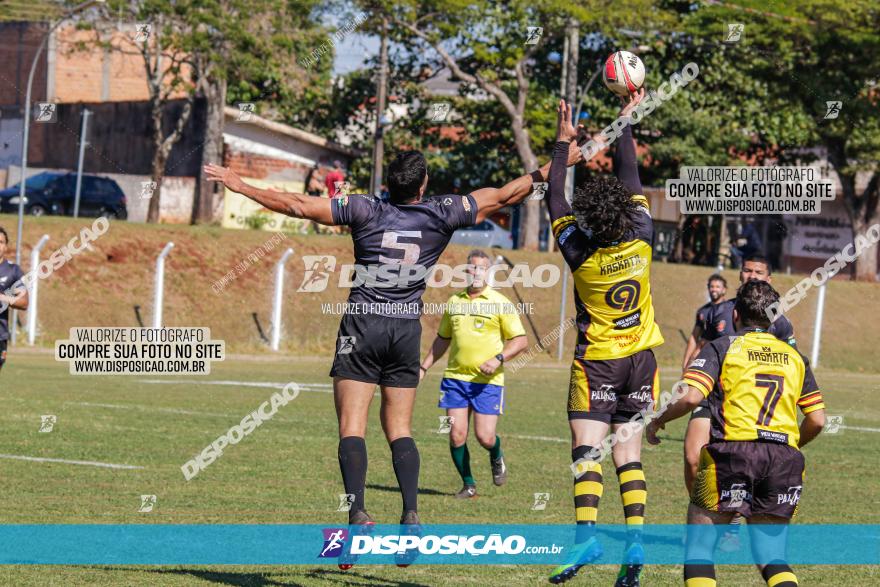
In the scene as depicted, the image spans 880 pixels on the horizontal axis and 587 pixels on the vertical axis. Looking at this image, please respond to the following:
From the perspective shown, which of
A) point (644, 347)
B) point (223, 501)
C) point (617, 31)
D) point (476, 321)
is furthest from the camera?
point (617, 31)

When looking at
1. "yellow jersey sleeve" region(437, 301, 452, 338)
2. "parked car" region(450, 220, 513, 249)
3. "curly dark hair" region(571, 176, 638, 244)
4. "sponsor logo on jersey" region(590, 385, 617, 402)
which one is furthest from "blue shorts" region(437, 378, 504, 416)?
"parked car" region(450, 220, 513, 249)

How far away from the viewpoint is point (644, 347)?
7746mm

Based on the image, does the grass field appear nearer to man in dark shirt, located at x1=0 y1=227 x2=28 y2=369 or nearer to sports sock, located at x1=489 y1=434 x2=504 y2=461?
sports sock, located at x1=489 y1=434 x2=504 y2=461

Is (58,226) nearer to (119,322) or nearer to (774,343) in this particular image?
(119,322)

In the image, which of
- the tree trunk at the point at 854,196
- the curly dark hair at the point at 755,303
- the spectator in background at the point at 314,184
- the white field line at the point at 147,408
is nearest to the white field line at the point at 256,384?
the white field line at the point at 147,408

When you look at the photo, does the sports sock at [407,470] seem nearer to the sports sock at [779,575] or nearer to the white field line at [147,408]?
the sports sock at [779,575]

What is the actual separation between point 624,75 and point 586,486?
2.89 meters

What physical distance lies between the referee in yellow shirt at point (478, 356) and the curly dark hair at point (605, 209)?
433 centimetres

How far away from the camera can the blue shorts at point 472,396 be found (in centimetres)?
1209

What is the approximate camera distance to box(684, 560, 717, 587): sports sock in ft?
20.4

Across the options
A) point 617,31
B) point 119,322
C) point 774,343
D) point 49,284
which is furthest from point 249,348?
point 774,343

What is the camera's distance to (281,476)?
11914 mm

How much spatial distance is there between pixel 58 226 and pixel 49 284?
7.47ft

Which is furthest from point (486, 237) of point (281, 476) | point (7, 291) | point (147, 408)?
point (7, 291)
